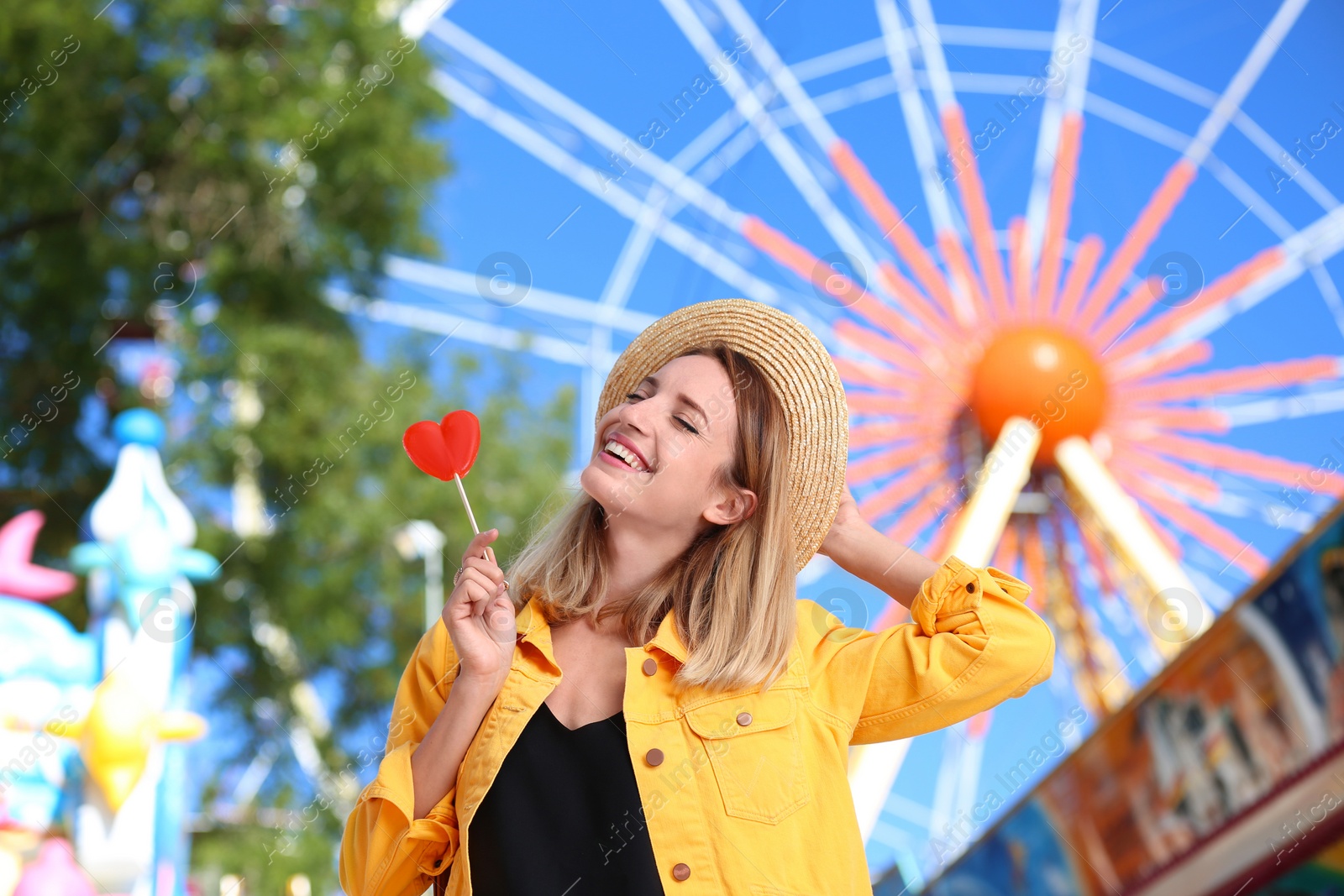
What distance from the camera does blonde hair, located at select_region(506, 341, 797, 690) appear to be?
219cm

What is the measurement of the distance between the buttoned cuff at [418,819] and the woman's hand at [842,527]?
2.77ft

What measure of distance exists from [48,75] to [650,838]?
35.8ft

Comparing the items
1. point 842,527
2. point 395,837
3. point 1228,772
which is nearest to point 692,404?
point 842,527

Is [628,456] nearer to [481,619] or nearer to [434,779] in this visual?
[481,619]

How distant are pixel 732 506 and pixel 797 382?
0.90 ft

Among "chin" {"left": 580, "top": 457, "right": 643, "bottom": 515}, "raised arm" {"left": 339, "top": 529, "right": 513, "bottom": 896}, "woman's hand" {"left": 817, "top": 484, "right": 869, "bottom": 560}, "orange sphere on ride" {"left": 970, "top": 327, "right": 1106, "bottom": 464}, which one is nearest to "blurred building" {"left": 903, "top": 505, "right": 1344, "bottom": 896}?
"orange sphere on ride" {"left": 970, "top": 327, "right": 1106, "bottom": 464}

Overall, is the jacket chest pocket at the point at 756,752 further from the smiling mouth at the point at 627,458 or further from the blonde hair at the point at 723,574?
the smiling mouth at the point at 627,458

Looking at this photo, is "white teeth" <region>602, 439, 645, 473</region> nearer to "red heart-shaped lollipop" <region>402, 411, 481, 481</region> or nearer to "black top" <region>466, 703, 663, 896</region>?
"red heart-shaped lollipop" <region>402, 411, 481, 481</region>

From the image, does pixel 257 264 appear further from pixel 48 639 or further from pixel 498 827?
pixel 498 827

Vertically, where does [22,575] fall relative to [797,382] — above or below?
above

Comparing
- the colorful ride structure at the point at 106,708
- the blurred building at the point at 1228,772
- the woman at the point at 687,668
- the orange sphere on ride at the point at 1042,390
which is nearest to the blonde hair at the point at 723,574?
the woman at the point at 687,668

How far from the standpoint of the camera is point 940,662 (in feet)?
7.17

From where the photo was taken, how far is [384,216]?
11.6 metres

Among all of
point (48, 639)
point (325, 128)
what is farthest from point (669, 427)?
point (325, 128)
